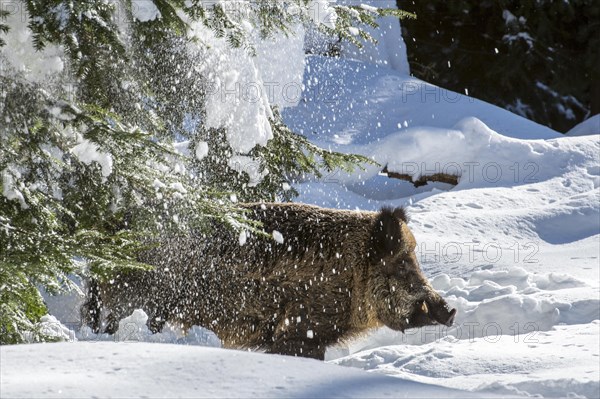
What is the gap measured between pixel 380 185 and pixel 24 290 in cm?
862

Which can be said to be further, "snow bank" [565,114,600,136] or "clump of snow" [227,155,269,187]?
"snow bank" [565,114,600,136]

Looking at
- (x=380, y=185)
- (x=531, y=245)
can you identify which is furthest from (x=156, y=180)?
(x=380, y=185)

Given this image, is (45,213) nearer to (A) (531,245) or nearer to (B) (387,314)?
(B) (387,314)

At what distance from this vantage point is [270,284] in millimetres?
6039

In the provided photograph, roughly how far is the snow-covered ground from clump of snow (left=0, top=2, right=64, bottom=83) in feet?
5.33

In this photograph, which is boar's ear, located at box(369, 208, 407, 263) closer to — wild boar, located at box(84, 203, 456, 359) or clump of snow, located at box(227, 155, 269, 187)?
wild boar, located at box(84, 203, 456, 359)

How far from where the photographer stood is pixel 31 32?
14.1 ft

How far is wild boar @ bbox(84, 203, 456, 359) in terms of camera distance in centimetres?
601

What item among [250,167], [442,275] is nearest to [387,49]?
[442,275]

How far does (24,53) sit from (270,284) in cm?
241

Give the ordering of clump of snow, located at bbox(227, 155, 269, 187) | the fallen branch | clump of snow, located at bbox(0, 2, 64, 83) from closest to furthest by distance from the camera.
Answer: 1. clump of snow, located at bbox(0, 2, 64, 83)
2. clump of snow, located at bbox(227, 155, 269, 187)
3. the fallen branch

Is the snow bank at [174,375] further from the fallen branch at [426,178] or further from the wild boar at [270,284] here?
the fallen branch at [426,178]

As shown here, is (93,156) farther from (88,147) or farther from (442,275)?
(442,275)

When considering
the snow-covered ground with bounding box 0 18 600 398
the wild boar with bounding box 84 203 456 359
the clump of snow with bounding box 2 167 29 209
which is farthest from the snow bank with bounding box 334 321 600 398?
the clump of snow with bounding box 2 167 29 209
